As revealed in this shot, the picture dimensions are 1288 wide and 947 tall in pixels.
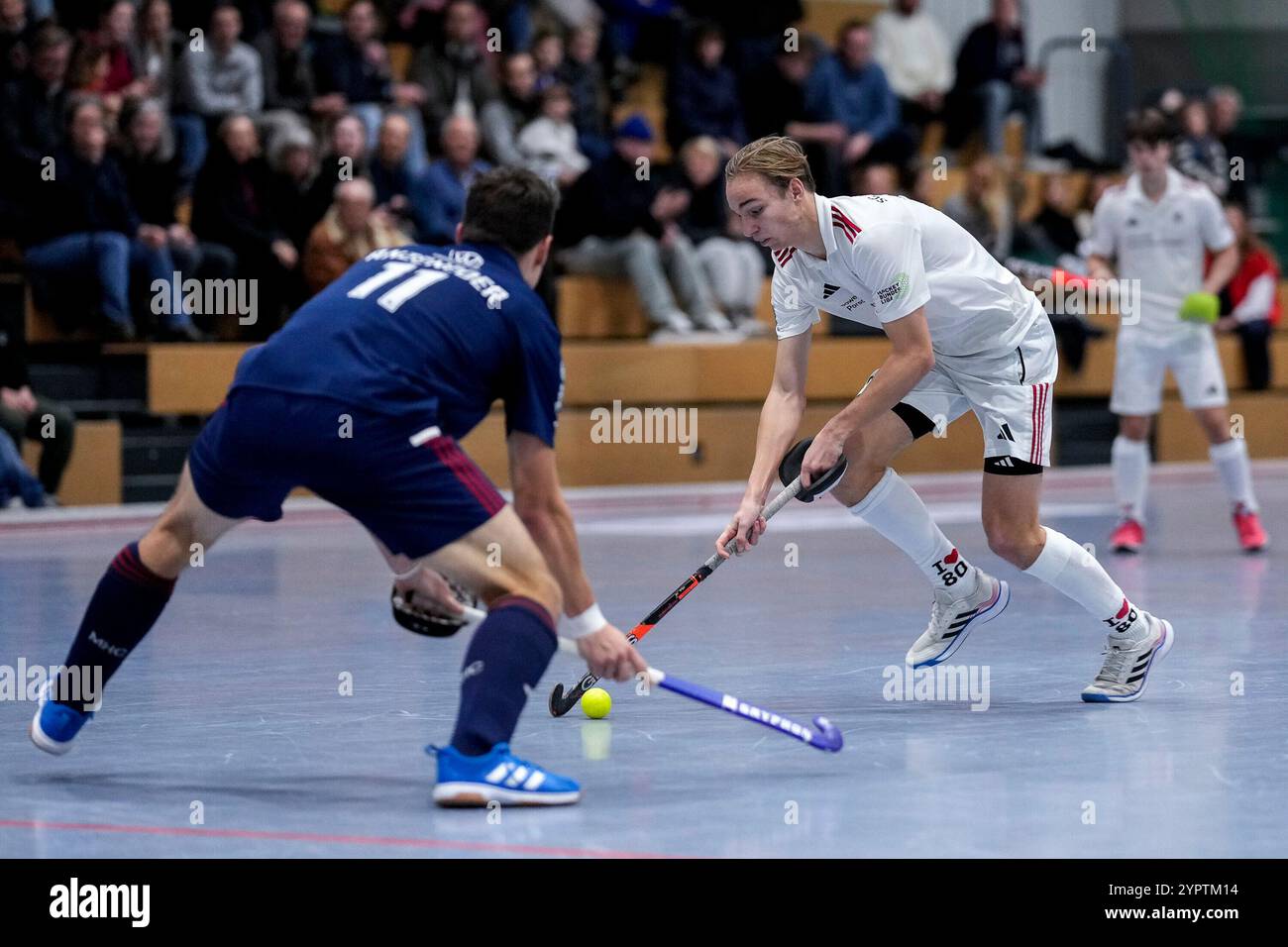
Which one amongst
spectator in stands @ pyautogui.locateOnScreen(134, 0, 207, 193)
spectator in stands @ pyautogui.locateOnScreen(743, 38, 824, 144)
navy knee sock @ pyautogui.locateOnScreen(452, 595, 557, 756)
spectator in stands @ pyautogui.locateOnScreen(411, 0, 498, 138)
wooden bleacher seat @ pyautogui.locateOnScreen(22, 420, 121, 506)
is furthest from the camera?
spectator in stands @ pyautogui.locateOnScreen(743, 38, 824, 144)

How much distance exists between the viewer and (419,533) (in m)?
4.16

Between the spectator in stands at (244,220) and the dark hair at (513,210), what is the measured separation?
7.93 m

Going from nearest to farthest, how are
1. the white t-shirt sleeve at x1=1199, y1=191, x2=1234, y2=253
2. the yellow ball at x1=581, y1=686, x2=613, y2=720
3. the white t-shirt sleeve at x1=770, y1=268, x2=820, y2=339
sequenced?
the yellow ball at x1=581, y1=686, x2=613, y2=720 → the white t-shirt sleeve at x1=770, y1=268, x2=820, y2=339 → the white t-shirt sleeve at x1=1199, y1=191, x2=1234, y2=253

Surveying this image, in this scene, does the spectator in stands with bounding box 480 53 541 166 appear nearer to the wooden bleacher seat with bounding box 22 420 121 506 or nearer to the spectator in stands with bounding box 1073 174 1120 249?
the wooden bleacher seat with bounding box 22 420 121 506

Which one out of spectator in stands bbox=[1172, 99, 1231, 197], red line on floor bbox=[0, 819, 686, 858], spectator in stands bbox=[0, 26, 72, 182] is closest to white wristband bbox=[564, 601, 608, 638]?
red line on floor bbox=[0, 819, 686, 858]

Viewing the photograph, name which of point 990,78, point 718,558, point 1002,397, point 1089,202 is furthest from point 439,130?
point 718,558

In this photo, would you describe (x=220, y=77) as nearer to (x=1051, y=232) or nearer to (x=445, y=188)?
(x=445, y=188)

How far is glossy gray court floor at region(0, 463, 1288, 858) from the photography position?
3988mm

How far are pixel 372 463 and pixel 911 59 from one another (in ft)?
44.1

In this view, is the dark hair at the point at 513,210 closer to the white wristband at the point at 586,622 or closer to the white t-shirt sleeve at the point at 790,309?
the white wristband at the point at 586,622

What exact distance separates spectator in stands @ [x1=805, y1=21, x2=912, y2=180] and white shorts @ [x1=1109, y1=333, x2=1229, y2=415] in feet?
19.3

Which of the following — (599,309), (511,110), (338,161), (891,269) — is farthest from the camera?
(511,110)

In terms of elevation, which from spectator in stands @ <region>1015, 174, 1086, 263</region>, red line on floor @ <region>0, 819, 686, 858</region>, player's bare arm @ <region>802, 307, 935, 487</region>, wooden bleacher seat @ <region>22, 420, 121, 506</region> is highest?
player's bare arm @ <region>802, 307, 935, 487</region>

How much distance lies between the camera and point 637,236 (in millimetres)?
13648
